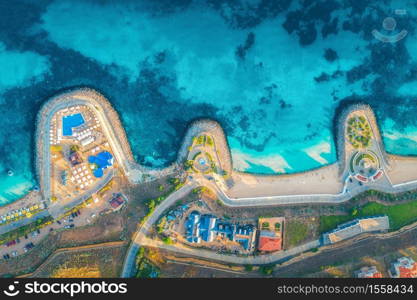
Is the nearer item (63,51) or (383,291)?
(383,291)

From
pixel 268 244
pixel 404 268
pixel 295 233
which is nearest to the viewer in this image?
pixel 404 268

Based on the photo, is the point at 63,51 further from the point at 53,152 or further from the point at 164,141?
the point at 164,141

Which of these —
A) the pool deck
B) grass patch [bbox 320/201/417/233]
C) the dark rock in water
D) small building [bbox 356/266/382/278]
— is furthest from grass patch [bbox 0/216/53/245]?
the dark rock in water

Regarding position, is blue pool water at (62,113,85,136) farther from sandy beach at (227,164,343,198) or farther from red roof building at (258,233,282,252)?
red roof building at (258,233,282,252)

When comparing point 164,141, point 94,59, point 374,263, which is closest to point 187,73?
point 164,141

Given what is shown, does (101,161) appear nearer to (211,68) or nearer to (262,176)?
(211,68)

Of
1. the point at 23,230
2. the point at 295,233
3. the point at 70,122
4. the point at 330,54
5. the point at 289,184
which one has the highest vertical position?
the point at 330,54

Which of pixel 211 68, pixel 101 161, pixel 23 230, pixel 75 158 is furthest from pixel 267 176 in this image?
pixel 23 230
